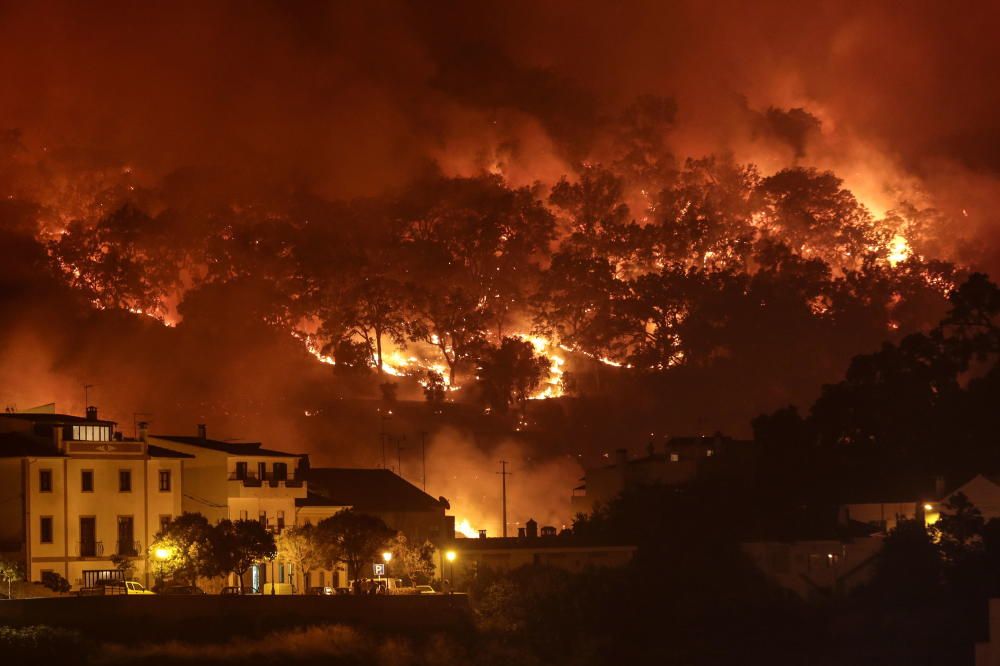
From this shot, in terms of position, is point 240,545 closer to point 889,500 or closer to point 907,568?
point 907,568

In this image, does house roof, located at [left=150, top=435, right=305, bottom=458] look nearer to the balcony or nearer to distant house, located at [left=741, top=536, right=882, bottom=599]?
the balcony

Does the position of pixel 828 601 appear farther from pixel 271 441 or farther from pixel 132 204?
pixel 132 204

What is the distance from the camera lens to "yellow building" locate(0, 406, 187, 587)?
6431 cm

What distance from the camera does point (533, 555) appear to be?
75.2 metres

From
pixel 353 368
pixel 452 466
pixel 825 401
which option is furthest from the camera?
pixel 353 368

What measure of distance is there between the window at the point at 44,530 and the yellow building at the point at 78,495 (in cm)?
3

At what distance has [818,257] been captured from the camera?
404ft

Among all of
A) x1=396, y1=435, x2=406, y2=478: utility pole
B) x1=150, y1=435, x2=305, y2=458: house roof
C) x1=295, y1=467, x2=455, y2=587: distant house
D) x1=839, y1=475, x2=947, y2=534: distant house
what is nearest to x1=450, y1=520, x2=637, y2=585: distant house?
x1=295, y1=467, x2=455, y2=587: distant house

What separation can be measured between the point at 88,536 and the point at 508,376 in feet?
152

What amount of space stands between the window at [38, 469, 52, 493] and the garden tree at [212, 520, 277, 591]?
486 centimetres

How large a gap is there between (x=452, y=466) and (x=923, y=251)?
37.3 meters

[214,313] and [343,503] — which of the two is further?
[214,313]

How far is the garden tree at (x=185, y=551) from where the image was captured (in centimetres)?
6531

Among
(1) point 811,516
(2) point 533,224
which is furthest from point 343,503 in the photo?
(2) point 533,224
